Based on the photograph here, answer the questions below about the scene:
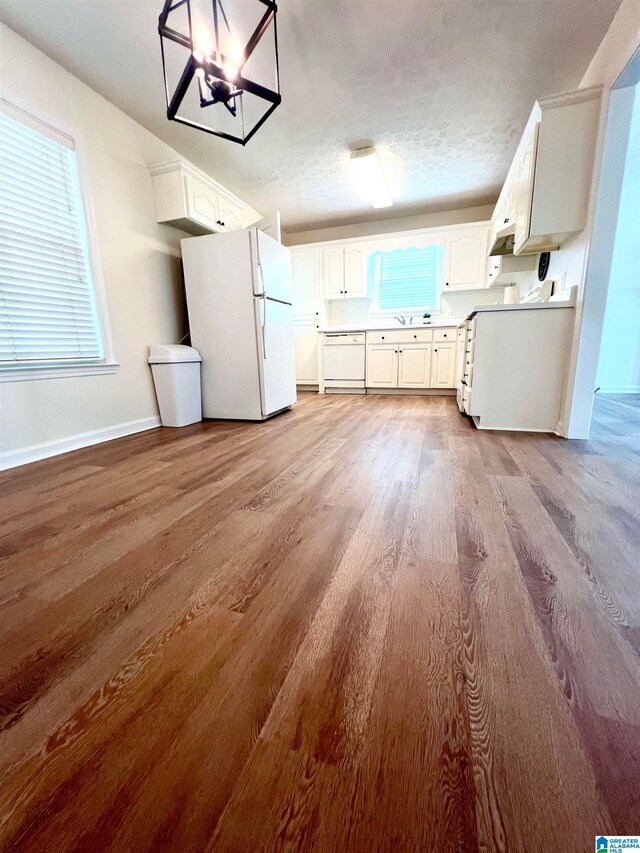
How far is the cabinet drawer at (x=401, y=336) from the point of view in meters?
4.29

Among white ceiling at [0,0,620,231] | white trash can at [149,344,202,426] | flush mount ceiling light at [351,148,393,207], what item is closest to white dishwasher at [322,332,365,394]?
flush mount ceiling light at [351,148,393,207]

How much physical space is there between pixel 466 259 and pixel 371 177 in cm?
165

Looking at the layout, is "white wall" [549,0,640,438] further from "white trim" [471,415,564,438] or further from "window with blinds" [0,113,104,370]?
"window with blinds" [0,113,104,370]

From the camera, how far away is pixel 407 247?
4.58 metres

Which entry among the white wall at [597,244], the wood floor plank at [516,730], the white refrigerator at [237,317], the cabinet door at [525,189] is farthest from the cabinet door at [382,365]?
the wood floor plank at [516,730]

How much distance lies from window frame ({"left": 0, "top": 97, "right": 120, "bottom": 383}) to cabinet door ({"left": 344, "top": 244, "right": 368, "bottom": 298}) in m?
3.21

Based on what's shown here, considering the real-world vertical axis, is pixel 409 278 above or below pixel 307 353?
above

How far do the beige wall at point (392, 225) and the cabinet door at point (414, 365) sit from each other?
170cm

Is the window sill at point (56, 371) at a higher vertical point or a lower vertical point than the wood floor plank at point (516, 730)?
higher

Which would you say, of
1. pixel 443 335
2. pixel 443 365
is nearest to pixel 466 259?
pixel 443 335

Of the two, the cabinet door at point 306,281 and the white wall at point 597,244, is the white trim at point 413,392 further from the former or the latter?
the white wall at point 597,244

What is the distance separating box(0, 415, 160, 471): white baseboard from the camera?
2.00 meters

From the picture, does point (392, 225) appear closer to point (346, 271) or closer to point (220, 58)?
point (346, 271)

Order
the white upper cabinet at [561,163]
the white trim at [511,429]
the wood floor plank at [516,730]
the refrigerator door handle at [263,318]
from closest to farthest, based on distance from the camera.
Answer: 1. the wood floor plank at [516,730]
2. the white upper cabinet at [561,163]
3. the white trim at [511,429]
4. the refrigerator door handle at [263,318]
